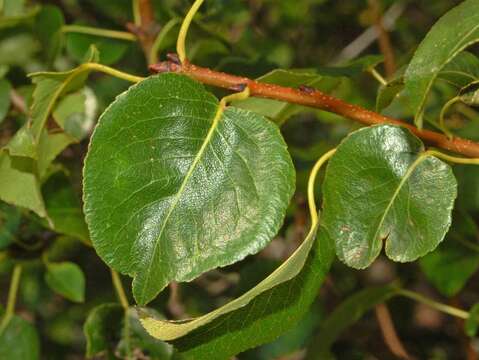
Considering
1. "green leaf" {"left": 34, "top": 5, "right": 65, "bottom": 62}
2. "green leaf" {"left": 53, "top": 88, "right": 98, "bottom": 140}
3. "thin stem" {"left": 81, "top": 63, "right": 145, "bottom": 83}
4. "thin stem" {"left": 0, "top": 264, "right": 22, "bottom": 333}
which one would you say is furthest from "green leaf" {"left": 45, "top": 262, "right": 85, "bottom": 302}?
"thin stem" {"left": 81, "top": 63, "right": 145, "bottom": 83}

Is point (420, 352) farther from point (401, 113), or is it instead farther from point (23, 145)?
point (23, 145)

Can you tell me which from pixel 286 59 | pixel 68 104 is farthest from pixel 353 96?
pixel 68 104

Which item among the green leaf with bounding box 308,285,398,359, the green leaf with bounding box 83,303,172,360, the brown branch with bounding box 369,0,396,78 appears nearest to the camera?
the green leaf with bounding box 83,303,172,360

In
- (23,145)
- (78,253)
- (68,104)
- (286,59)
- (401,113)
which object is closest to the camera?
(23,145)

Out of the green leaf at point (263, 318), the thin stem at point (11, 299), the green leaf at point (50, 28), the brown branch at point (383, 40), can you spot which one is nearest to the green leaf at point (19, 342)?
the thin stem at point (11, 299)

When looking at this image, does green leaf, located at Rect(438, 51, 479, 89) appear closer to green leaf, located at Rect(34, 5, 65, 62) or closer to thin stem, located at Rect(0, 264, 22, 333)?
green leaf, located at Rect(34, 5, 65, 62)

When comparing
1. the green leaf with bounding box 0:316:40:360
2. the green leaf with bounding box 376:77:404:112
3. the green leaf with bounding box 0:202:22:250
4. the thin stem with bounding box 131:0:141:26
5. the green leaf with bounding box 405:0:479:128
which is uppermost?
the green leaf with bounding box 405:0:479:128
